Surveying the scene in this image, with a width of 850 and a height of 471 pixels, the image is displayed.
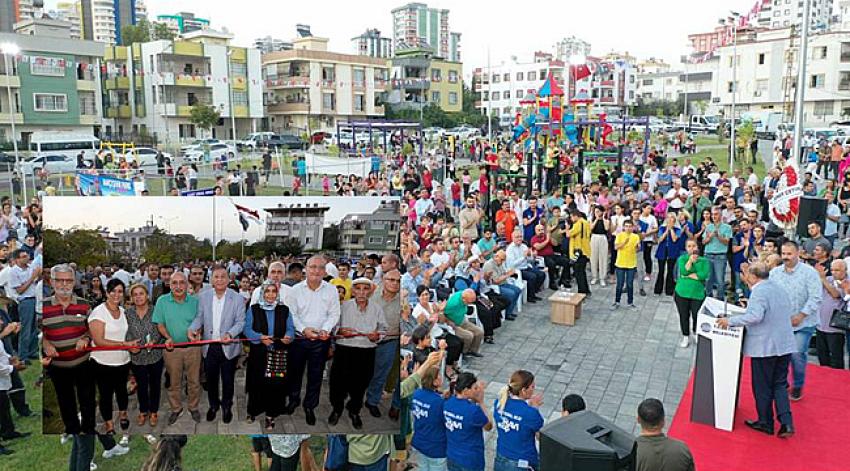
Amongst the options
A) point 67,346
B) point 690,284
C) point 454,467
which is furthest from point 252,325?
point 690,284

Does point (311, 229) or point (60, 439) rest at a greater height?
point (311, 229)

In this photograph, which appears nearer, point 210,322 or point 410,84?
point 210,322

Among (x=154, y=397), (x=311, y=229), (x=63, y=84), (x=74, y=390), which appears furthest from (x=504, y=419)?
(x=63, y=84)

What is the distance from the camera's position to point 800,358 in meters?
6.87


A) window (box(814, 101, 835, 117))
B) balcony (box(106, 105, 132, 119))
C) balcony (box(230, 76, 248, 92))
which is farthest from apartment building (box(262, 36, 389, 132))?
window (box(814, 101, 835, 117))

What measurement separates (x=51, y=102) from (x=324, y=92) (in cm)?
1281

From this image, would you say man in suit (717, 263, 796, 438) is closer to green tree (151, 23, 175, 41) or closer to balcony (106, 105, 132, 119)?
green tree (151, 23, 175, 41)

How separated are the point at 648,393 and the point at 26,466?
6.02 m

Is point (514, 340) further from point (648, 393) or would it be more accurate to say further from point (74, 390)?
point (74, 390)

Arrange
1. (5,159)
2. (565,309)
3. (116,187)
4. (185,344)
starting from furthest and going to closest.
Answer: (5,159)
(565,309)
(116,187)
(185,344)

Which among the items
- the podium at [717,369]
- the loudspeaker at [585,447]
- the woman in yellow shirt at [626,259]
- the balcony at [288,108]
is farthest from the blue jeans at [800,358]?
the balcony at [288,108]

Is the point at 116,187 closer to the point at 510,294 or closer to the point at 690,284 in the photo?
the point at 510,294

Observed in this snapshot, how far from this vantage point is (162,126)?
33.5 m

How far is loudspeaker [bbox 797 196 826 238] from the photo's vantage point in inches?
408
